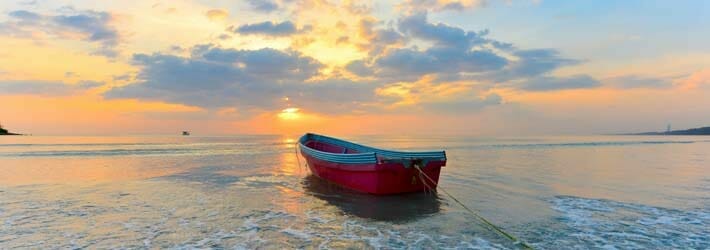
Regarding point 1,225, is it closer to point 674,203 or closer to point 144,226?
point 144,226

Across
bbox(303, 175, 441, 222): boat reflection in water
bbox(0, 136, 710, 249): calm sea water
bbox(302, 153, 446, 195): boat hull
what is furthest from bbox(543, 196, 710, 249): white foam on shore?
bbox(302, 153, 446, 195): boat hull

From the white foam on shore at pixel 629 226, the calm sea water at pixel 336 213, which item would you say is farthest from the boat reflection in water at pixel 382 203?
the white foam on shore at pixel 629 226

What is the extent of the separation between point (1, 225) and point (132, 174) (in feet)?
33.1

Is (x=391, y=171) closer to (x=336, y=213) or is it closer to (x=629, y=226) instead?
(x=336, y=213)

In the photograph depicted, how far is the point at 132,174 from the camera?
18.2m

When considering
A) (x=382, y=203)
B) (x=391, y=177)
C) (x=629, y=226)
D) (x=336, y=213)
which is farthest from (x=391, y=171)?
(x=629, y=226)

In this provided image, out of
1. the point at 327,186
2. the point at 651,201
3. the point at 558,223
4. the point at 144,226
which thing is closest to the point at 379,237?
the point at 558,223

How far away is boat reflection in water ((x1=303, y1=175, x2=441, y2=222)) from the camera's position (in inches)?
388

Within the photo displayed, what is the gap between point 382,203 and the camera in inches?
448

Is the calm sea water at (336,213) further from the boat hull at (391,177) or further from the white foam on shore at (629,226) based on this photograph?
the boat hull at (391,177)

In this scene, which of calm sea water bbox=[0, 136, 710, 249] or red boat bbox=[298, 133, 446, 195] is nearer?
calm sea water bbox=[0, 136, 710, 249]

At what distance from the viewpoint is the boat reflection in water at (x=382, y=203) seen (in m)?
9.87

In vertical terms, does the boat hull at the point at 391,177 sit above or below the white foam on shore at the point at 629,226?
above

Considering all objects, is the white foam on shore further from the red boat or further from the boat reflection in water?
the red boat
